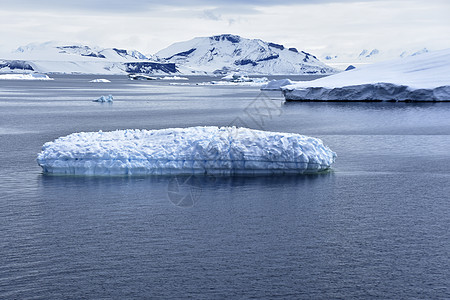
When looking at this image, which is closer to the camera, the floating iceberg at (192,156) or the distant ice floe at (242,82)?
the floating iceberg at (192,156)

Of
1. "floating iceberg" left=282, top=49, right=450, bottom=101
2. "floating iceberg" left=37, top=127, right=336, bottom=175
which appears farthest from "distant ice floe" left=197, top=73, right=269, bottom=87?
"floating iceberg" left=37, top=127, right=336, bottom=175

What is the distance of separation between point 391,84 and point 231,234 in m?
46.2

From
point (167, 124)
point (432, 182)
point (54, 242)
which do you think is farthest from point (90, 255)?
point (167, 124)

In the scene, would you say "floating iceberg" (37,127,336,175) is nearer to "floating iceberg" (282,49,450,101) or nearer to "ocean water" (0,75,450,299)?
"ocean water" (0,75,450,299)

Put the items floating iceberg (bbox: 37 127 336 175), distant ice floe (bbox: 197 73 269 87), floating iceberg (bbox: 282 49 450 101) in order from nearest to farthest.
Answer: floating iceberg (bbox: 37 127 336 175) → floating iceberg (bbox: 282 49 450 101) → distant ice floe (bbox: 197 73 269 87)

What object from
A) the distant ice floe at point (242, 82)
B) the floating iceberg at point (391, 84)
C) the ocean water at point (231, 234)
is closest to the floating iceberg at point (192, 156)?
the ocean water at point (231, 234)

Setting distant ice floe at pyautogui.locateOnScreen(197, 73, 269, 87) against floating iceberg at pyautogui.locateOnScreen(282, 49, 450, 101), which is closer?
floating iceberg at pyautogui.locateOnScreen(282, 49, 450, 101)

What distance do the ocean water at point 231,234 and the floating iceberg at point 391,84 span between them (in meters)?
32.6

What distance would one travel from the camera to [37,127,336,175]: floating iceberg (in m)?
20.1

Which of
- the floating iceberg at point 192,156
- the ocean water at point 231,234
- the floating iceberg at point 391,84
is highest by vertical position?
the floating iceberg at point 391,84

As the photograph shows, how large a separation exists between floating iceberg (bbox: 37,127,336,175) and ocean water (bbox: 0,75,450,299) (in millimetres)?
494

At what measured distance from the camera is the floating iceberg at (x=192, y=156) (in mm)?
20062

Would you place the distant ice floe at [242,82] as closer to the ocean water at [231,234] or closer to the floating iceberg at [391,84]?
the floating iceberg at [391,84]

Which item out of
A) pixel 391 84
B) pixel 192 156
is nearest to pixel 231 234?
pixel 192 156
